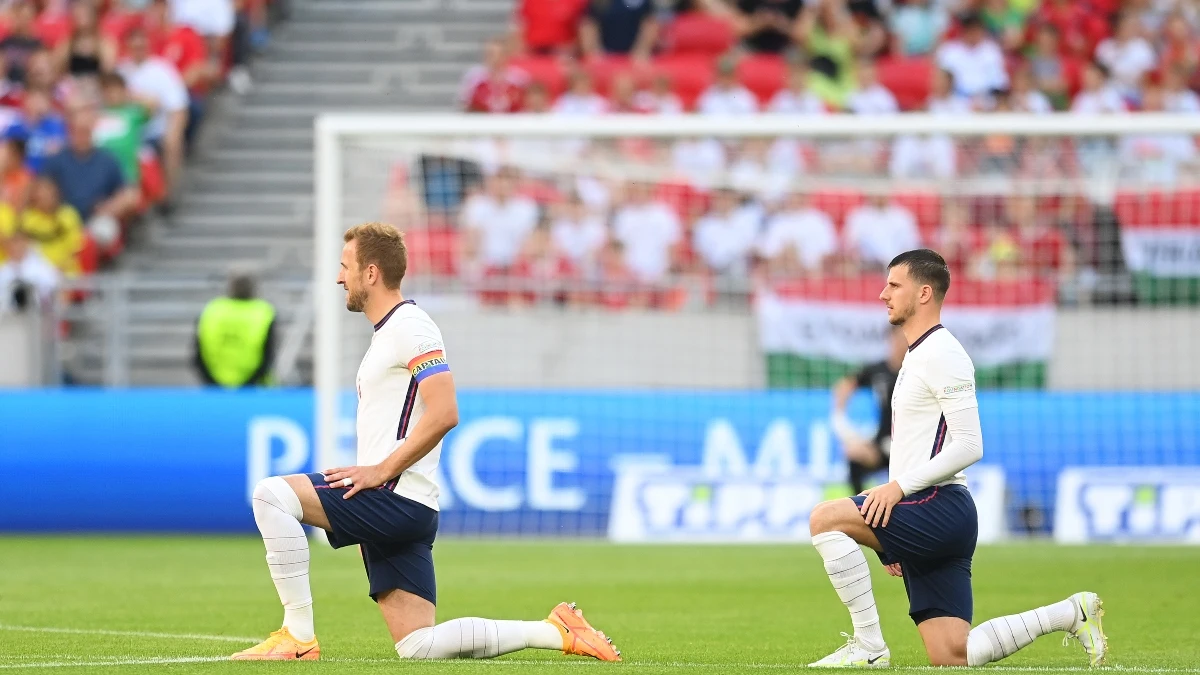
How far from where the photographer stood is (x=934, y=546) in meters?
7.87

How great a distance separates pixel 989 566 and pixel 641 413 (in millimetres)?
3694

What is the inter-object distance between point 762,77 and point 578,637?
1442 centimetres

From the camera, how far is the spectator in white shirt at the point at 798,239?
18031mm

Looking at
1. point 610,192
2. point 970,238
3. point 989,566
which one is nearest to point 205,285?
point 610,192

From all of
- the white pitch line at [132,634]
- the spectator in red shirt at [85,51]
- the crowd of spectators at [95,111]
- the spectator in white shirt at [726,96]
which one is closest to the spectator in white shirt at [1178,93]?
the spectator in white shirt at [726,96]

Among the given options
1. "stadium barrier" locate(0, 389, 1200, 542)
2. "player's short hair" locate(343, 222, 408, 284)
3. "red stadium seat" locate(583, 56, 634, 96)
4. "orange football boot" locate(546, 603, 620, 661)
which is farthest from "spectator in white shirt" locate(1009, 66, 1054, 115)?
"player's short hair" locate(343, 222, 408, 284)

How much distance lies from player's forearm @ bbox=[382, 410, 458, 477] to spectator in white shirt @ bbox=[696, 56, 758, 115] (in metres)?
13.4

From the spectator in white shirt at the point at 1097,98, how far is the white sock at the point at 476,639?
1406 cm

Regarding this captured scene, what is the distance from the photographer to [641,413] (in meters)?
16.8

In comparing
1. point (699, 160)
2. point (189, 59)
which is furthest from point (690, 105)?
point (189, 59)

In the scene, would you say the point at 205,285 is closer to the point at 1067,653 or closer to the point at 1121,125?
the point at 1121,125

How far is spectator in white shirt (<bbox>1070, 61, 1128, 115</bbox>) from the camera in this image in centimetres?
2077

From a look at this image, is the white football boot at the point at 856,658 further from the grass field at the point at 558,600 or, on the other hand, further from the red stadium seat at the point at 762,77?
the red stadium seat at the point at 762,77

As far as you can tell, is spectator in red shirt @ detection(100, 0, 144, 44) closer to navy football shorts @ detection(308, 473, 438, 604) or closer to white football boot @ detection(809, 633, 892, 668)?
navy football shorts @ detection(308, 473, 438, 604)
